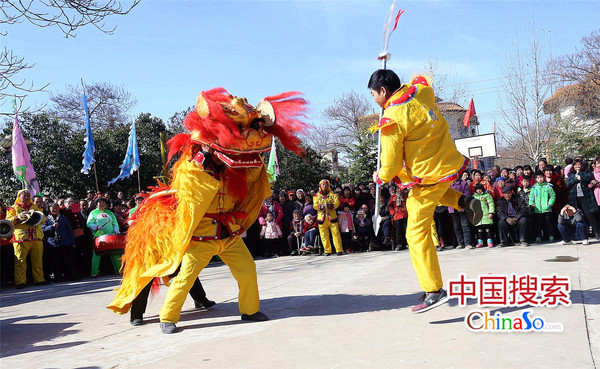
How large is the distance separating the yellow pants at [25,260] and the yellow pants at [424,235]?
7.67 m

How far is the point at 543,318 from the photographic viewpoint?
141 inches

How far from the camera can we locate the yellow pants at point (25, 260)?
9.02 meters

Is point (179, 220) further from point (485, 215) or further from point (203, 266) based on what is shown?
point (485, 215)

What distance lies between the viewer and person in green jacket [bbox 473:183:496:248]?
378 inches

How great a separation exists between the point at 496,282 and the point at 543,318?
817 mm

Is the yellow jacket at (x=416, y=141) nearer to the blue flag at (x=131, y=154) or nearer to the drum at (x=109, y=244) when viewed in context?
the drum at (x=109, y=244)

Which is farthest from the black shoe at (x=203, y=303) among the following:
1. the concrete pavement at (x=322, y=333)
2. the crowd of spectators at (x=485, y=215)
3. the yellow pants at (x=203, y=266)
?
the crowd of spectators at (x=485, y=215)

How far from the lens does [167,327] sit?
166 inches

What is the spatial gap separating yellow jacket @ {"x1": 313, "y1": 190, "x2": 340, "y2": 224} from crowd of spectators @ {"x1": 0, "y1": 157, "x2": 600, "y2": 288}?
11 cm

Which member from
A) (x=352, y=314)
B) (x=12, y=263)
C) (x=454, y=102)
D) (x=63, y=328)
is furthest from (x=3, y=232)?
(x=454, y=102)

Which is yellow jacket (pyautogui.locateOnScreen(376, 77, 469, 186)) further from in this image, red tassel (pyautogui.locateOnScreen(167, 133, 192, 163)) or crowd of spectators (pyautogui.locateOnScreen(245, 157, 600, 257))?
crowd of spectators (pyautogui.locateOnScreen(245, 157, 600, 257))

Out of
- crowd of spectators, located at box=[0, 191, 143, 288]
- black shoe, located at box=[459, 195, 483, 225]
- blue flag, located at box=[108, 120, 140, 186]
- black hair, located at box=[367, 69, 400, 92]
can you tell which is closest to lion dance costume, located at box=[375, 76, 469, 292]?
black hair, located at box=[367, 69, 400, 92]

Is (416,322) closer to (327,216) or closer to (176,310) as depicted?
(176,310)

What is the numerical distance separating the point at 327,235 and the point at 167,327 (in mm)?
7007
